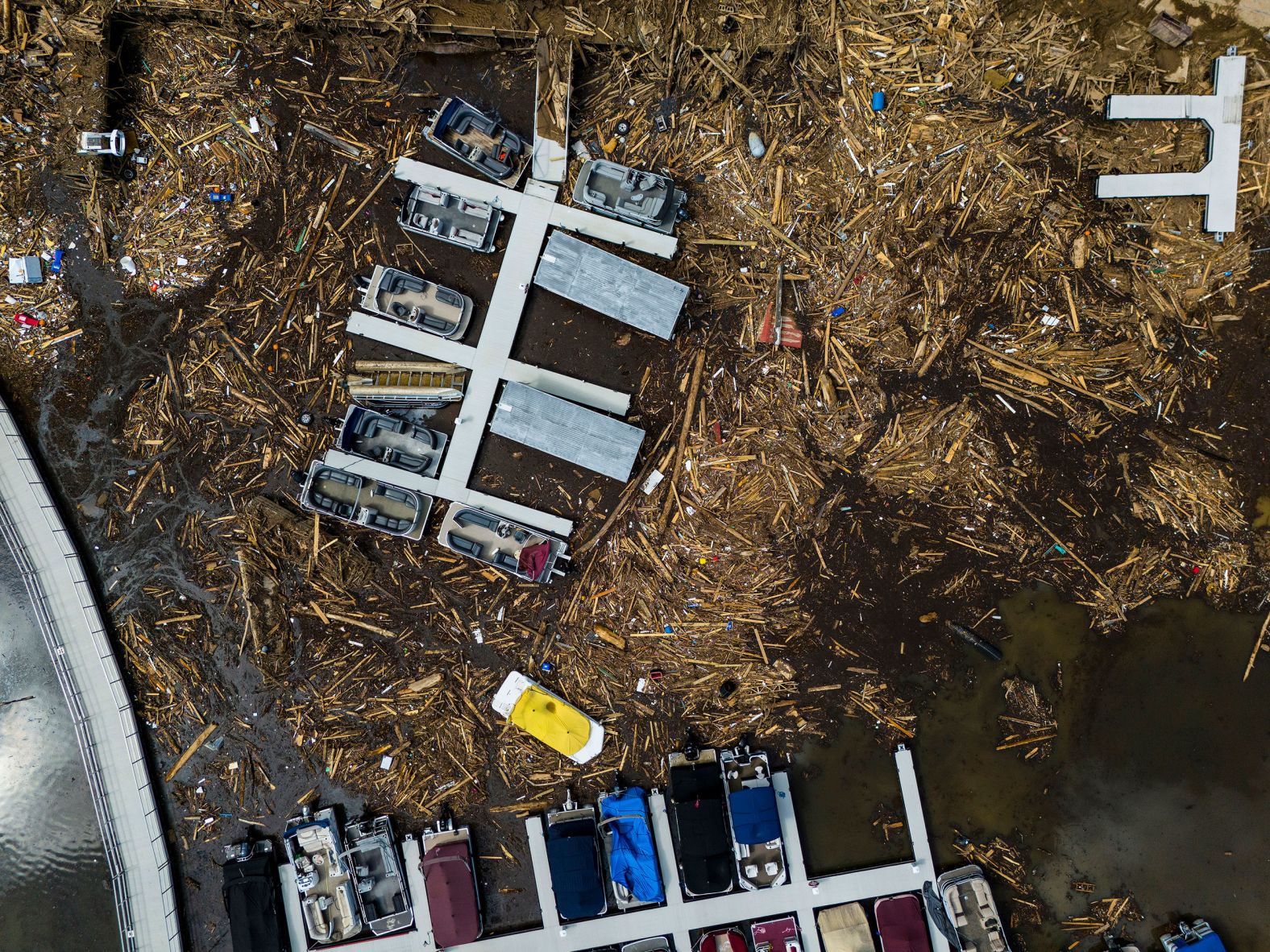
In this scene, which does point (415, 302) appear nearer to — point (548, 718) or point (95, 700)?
point (548, 718)

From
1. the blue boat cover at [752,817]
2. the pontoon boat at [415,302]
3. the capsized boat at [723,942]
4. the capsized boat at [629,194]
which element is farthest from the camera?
the capsized boat at [723,942]

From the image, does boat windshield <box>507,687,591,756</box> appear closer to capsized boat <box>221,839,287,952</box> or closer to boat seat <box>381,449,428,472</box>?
boat seat <box>381,449,428,472</box>

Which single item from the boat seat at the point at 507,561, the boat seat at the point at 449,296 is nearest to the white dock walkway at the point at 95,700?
the boat seat at the point at 507,561

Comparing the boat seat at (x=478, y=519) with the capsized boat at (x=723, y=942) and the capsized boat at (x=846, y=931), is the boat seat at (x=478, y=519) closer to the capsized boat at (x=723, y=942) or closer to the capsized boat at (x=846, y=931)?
the capsized boat at (x=723, y=942)

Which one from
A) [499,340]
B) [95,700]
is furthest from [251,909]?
[499,340]

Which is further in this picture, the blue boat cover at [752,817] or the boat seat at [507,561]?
the boat seat at [507,561]

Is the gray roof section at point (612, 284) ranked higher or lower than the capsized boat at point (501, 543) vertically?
higher
